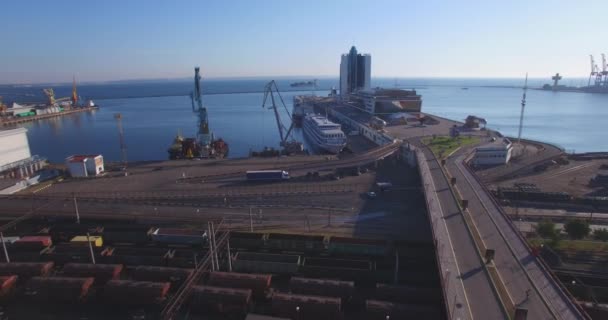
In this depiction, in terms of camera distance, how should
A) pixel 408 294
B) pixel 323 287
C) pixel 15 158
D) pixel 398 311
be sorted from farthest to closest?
pixel 15 158
pixel 323 287
pixel 408 294
pixel 398 311

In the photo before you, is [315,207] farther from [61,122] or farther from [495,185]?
[61,122]

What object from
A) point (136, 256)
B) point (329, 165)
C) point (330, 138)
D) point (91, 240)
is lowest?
point (136, 256)

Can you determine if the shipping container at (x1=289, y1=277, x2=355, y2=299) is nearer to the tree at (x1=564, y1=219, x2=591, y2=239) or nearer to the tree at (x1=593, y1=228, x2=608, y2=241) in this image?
the tree at (x1=564, y1=219, x2=591, y2=239)

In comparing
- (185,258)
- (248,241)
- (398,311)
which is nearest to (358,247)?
(398,311)

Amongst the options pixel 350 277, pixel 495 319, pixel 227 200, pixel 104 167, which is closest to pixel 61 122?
pixel 104 167

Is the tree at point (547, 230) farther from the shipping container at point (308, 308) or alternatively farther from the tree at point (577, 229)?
the shipping container at point (308, 308)

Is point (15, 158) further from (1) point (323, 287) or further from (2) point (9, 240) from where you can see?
(1) point (323, 287)

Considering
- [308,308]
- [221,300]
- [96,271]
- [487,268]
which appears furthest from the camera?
[96,271]

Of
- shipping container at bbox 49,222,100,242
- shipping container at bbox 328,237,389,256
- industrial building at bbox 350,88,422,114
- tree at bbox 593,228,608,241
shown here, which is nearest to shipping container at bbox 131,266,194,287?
shipping container at bbox 49,222,100,242
